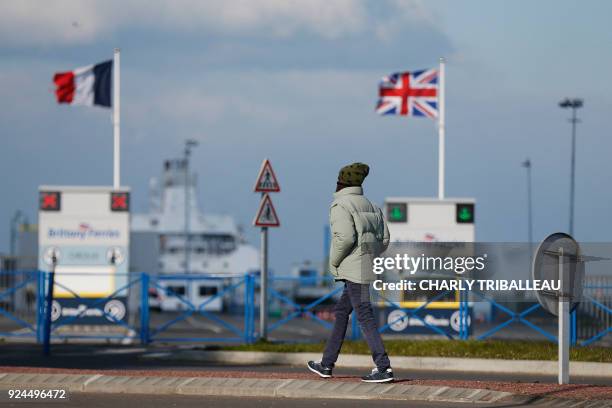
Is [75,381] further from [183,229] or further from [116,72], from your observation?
[183,229]

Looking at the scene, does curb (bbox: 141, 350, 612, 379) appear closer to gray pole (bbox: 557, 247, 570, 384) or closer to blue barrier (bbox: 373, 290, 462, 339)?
blue barrier (bbox: 373, 290, 462, 339)

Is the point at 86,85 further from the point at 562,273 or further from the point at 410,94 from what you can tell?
the point at 562,273

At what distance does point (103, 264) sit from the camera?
2430 centimetres

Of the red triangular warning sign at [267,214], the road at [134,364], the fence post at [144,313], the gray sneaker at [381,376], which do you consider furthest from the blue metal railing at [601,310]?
the gray sneaker at [381,376]

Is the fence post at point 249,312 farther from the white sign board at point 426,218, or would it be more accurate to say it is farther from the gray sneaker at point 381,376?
the gray sneaker at point 381,376

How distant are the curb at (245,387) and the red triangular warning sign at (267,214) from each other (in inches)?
304

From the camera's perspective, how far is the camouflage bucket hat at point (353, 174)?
36.4 ft

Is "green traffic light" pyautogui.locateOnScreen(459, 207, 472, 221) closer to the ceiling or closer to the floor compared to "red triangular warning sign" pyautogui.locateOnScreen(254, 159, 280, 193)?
closer to the floor

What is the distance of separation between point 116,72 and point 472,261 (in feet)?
52.6

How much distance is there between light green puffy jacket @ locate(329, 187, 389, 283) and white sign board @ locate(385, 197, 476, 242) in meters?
12.7

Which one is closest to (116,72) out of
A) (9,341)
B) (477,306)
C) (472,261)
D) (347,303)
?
(9,341)

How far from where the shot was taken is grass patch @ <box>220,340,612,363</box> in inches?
638

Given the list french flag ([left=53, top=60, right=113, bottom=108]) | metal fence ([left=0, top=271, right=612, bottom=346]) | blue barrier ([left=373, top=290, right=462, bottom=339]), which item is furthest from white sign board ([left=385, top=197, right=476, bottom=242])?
french flag ([left=53, top=60, right=113, bottom=108])

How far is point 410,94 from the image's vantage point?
88.8 ft
